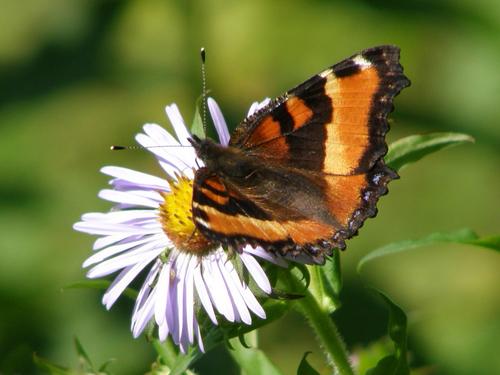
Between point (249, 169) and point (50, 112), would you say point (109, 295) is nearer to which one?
point (249, 169)

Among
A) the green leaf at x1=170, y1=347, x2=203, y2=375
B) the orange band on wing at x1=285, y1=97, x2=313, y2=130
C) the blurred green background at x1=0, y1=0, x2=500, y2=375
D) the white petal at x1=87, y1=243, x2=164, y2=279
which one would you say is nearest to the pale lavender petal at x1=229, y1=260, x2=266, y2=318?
the green leaf at x1=170, y1=347, x2=203, y2=375

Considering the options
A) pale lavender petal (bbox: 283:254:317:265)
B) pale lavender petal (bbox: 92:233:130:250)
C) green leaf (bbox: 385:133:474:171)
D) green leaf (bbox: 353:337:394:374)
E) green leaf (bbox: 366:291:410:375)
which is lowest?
green leaf (bbox: 353:337:394:374)

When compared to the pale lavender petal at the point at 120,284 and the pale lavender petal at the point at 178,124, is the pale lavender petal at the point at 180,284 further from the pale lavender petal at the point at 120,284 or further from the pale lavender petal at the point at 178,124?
the pale lavender petal at the point at 178,124

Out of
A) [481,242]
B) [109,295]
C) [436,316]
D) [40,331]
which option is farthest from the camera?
[436,316]

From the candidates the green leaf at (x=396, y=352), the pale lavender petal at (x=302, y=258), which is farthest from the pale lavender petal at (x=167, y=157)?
the green leaf at (x=396, y=352)

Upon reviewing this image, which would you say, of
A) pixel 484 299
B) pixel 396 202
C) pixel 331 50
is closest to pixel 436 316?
pixel 484 299

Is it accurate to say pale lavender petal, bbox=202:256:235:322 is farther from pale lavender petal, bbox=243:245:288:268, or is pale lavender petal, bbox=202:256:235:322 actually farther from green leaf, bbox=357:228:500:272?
green leaf, bbox=357:228:500:272
